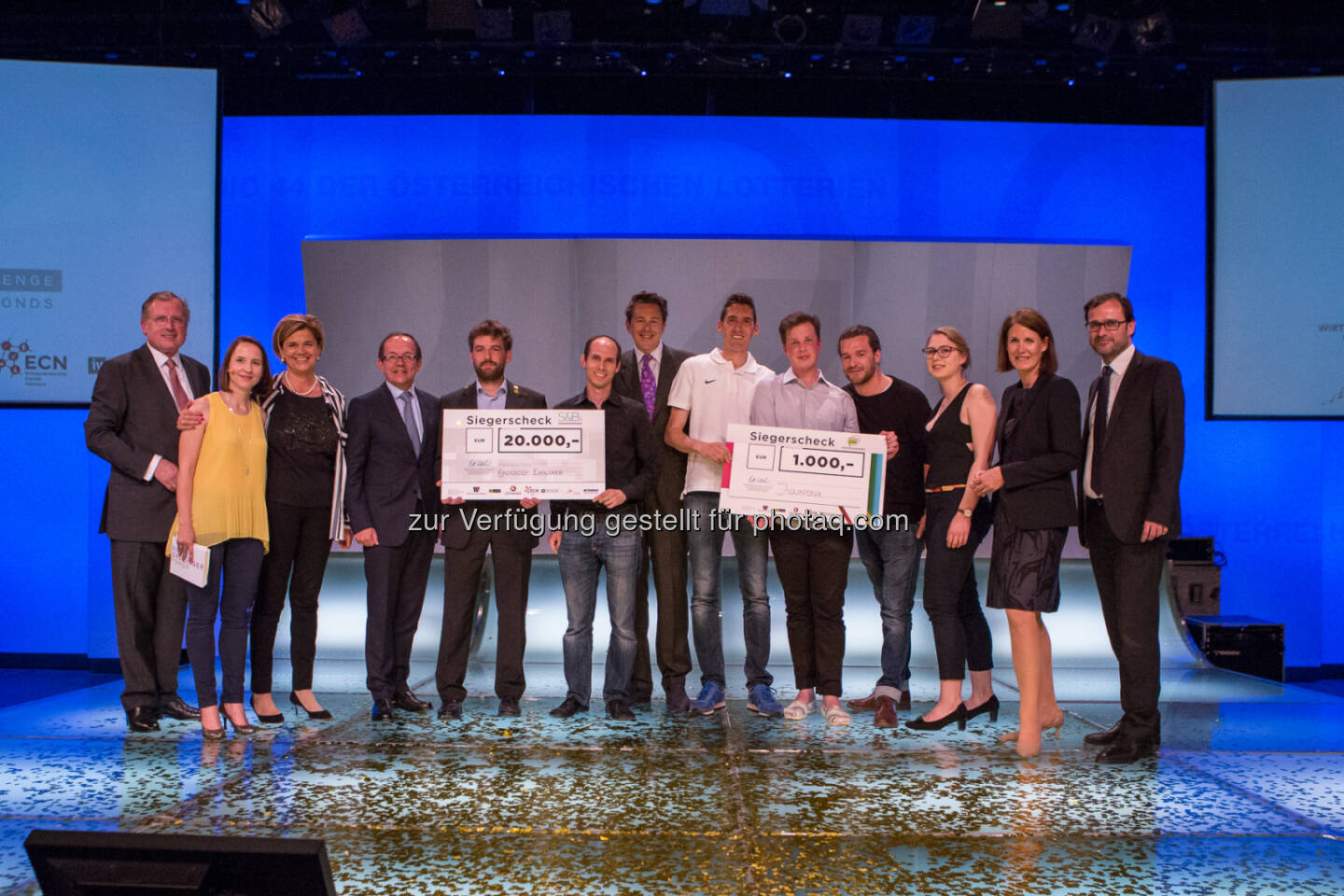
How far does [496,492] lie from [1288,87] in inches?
208

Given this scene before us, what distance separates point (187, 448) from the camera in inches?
147

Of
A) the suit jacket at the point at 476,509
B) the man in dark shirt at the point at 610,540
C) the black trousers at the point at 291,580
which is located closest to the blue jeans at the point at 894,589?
the man in dark shirt at the point at 610,540

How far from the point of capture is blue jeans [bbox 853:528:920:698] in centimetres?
408

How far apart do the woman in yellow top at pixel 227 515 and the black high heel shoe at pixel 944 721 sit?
8.90 ft

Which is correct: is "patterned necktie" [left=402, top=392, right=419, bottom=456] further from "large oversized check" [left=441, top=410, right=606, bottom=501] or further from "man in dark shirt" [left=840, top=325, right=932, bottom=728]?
"man in dark shirt" [left=840, top=325, right=932, bottom=728]

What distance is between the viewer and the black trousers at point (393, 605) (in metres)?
4.11

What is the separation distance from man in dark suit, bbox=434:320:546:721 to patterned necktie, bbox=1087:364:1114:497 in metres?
2.25

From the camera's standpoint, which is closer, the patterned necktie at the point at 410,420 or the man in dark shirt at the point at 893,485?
the man in dark shirt at the point at 893,485

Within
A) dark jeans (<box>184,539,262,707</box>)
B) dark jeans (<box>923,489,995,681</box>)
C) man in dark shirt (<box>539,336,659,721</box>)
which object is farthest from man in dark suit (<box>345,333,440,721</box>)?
dark jeans (<box>923,489,995,681</box>)

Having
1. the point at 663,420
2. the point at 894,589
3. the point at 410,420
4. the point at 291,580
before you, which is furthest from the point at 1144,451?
the point at 291,580

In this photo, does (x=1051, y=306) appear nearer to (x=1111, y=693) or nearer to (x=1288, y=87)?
(x=1288, y=87)

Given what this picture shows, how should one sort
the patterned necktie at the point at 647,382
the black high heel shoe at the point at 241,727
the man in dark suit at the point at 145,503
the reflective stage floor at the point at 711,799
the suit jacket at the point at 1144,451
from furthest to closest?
the patterned necktie at the point at 647,382 → the man in dark suit at the point at 145,503 → the black high heel shoe at the point at 241,727 → the suit jacket at the point at 1144,451 → the reflective stage floor at the point at 711,799

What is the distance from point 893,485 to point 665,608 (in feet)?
3.72

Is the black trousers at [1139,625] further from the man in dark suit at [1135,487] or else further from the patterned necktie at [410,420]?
the patterned necktie at [410,420]
